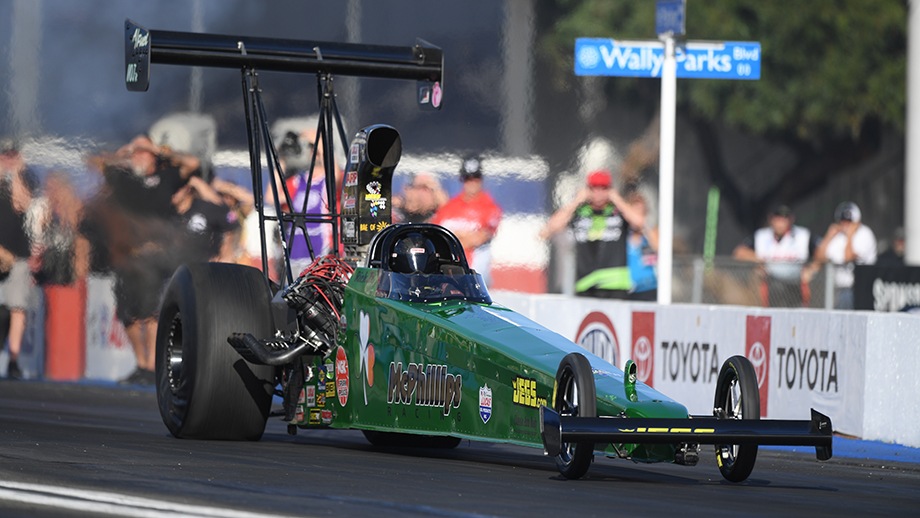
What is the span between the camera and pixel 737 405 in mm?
10172

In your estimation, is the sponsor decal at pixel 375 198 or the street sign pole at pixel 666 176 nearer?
the sponsor decal at pixel 375 198

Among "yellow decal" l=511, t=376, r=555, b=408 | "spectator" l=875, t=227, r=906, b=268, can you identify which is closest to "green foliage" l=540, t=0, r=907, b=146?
"spectator" l=875, t=227, r=906, b=268

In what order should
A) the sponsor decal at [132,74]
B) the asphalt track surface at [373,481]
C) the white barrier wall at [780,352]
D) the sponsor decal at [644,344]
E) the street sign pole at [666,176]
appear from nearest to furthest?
the asphalt track surface at [373,481]
the sponsor decal at [132,74]
the white barrier wall at [780,352]
the sponsor decal at [644,344]
the street sign pole at [666,176]

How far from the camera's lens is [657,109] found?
2806cm

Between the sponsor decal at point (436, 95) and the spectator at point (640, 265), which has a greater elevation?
the sponsor decal at point (436, 95)

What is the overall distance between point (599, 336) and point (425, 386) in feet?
18.3

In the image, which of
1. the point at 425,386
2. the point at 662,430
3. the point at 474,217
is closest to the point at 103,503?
the point at 662,430

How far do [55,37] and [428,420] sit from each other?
12.3 metres

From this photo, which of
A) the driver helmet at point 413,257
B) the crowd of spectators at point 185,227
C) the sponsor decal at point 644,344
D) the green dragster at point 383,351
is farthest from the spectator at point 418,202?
the driver helmet at point 413,257

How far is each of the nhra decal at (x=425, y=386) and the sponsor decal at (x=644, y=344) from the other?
476 cm

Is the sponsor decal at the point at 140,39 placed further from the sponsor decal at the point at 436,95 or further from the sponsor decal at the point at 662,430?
the sponsor decal at the point at 662,430

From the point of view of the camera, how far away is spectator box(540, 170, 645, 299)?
20.6 m

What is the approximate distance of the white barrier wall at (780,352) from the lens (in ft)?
44.7

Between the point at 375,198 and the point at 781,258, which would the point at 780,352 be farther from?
the point at 781,258
